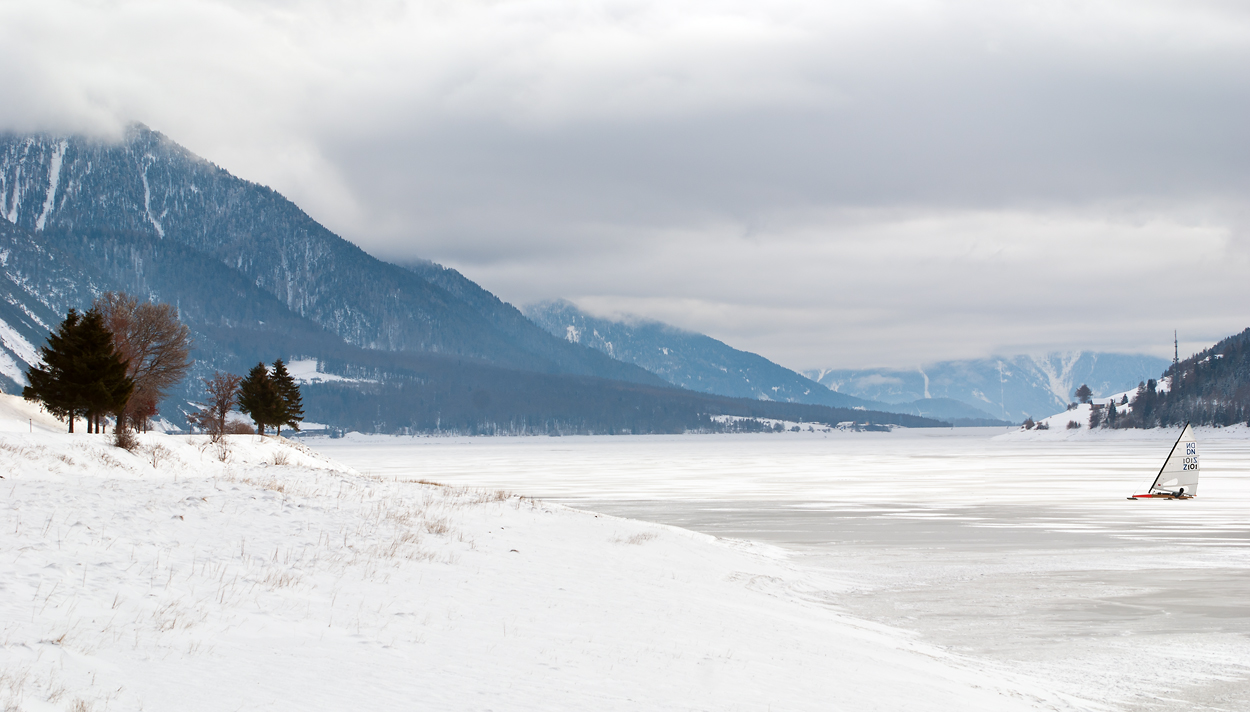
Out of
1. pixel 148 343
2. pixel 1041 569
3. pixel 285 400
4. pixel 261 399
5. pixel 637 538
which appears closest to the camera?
pixel 1041 569

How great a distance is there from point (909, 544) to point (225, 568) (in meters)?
24.9

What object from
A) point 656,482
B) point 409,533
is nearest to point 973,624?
point 409,533

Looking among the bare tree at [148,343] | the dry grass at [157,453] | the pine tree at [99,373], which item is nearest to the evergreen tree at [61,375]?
the pine tree at [99,373]

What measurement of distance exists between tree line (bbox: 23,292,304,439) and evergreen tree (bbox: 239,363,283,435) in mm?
90

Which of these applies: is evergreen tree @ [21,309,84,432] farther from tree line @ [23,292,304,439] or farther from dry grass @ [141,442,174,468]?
dry grass @ [141,442,174,468]

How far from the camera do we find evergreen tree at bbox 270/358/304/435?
89.9 meters

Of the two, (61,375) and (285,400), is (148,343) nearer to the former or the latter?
(285,400)

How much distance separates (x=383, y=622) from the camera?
13.7 meters

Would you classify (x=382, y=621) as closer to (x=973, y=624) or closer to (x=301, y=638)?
(x=301, y=638)

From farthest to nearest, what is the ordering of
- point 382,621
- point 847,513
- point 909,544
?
point 847,513 → point 909,544 → point 382,621

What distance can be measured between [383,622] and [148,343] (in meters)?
73.3

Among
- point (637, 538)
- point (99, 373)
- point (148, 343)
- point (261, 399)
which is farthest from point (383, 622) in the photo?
point (261, 399)

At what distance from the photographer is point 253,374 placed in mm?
88188

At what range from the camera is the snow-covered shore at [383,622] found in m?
10.6
